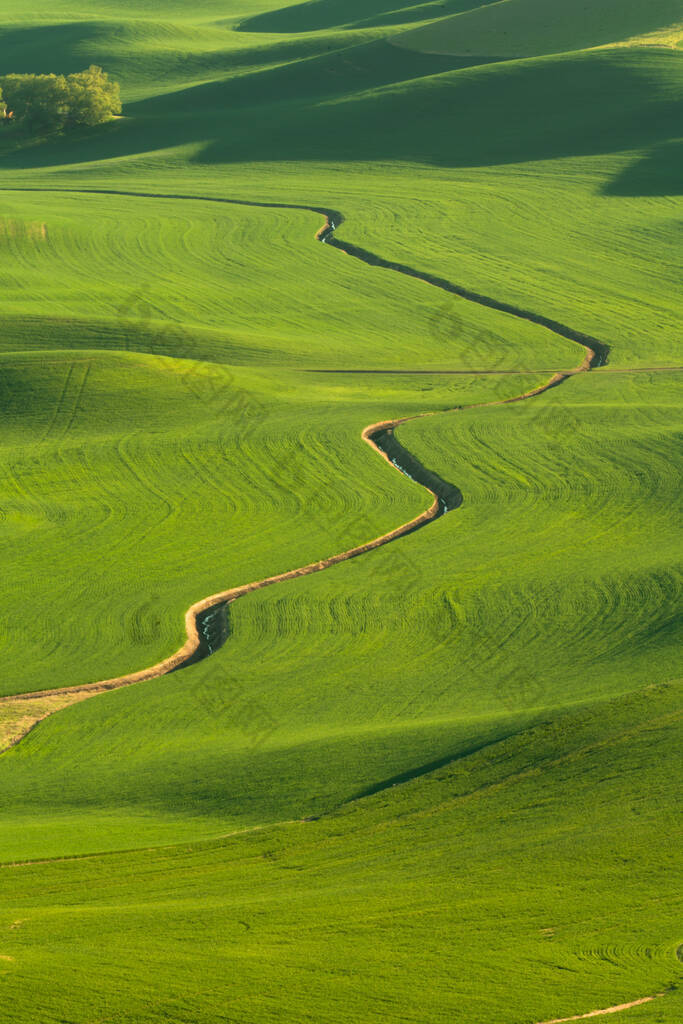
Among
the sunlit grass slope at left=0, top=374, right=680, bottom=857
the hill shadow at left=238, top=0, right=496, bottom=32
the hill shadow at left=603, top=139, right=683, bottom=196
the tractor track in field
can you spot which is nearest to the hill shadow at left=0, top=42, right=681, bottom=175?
the hill shadow at left=603, top=139, right=683, bottom=196

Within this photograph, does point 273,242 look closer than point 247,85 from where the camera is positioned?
Yes

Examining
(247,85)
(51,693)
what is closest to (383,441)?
(51,693)

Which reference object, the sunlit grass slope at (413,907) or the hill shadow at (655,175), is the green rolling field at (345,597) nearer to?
the sunlit grass slope at (413,907)

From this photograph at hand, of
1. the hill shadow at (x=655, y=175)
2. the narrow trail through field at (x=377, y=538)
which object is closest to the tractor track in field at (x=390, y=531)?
the narrow trail through field at (x=377, y=538)

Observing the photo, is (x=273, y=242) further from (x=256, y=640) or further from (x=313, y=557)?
(x=256, y=640)

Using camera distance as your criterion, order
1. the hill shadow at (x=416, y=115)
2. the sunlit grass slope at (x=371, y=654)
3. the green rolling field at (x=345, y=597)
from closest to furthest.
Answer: the green rolling field at (x=345, y=597), the sunlit grass slope at (x=371, y=654), the hill shadow at (x=416, y=115)

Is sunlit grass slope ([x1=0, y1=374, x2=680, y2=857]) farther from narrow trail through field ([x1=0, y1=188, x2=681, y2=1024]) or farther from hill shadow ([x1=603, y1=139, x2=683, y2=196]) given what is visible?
hill shadow ([x1=603, y1=139, x2=683, y2=196])
